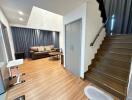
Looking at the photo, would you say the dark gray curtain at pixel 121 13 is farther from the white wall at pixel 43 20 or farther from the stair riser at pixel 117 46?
the white wall at pixel 43 20

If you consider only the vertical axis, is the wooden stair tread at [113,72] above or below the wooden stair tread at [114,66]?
below

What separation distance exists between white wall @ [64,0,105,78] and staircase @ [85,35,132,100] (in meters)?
0.28

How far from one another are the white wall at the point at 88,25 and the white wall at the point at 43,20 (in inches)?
156

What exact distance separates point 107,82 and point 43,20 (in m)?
6.11

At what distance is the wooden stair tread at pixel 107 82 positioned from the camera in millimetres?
1873

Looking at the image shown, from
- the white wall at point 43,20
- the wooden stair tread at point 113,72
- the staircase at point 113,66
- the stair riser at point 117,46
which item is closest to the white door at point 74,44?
the staircase at point 113,66

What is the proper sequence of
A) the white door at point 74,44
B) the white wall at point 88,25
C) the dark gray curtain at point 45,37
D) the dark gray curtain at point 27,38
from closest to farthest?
the white wall at point 88,25
the white door at point 74,44
the dark gray curtain at point 27,38
the dark gray curtain at point 45,37

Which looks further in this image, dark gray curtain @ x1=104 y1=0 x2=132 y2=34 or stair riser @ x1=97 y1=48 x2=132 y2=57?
dark gray curtain @ x1=104 y1=0 x2=132 y2=34

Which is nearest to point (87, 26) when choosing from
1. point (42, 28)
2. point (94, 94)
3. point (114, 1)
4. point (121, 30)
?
point (94, 94)

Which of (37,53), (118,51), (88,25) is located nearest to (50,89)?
(88,25)

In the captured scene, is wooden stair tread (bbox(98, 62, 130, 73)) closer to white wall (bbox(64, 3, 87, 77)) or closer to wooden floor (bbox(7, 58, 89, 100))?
white wall (bbox(64, 3, 87, 77))

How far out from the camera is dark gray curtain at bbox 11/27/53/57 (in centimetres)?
526

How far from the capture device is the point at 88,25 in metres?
2.46

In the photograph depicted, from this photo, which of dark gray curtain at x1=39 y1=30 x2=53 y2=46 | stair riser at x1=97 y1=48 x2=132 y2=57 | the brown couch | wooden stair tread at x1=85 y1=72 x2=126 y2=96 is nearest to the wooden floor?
wooden stair tread at x1=85 y1=72 x2=126 y2=96
